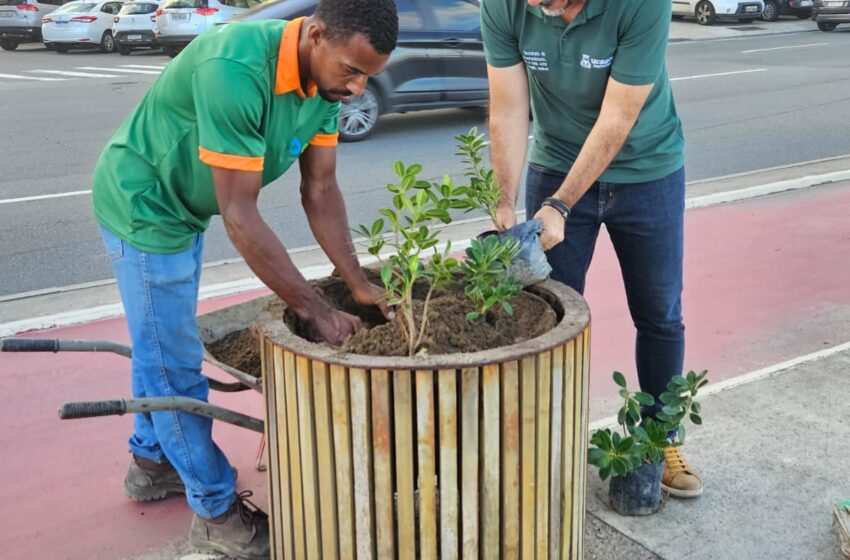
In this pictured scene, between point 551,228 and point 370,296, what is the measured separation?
1.91 feet

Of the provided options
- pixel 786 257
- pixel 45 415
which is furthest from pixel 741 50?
pixel 45 415

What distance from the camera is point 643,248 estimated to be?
130 inches

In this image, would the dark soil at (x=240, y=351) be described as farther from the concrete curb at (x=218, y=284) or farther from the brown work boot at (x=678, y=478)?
the concrete curb at (x=218, y=284)

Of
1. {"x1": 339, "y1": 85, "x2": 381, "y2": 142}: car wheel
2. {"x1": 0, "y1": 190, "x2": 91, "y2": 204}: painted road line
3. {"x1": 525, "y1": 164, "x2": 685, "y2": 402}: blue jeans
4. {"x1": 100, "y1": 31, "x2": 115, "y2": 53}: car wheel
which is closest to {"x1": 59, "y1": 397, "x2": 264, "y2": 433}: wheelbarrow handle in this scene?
{"x1": 525, "y1": 164, "x2": 685, "y2": 402}: blue jeans

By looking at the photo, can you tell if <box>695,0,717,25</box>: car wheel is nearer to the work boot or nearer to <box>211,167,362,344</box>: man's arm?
the work boot

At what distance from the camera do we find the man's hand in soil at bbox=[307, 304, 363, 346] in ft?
8.43

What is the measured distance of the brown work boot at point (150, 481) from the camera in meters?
3.49

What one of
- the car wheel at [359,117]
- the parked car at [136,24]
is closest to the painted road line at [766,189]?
the car wheel at [359,117]

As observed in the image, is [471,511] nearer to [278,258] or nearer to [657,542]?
[278,258]

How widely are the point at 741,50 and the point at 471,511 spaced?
20.3 m

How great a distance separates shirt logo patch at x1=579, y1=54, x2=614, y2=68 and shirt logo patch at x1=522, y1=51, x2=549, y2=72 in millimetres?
131

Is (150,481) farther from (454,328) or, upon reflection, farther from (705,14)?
(705,14)

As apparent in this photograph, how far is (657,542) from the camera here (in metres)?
3.18

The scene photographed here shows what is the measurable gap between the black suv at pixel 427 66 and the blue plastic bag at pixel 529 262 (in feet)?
26.0
